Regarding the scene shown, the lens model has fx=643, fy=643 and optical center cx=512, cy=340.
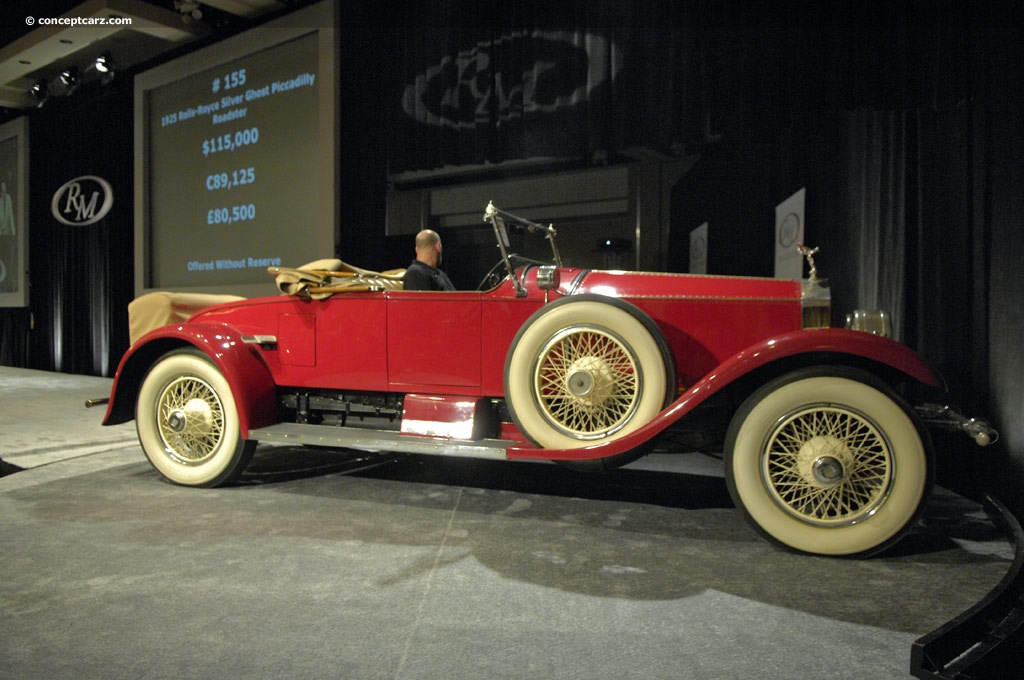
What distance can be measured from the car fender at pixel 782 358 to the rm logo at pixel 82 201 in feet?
30.2

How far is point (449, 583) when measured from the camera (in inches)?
71.8

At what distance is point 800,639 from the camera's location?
150cm

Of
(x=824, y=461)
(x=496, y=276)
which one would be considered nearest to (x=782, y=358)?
(x=824, y=461)

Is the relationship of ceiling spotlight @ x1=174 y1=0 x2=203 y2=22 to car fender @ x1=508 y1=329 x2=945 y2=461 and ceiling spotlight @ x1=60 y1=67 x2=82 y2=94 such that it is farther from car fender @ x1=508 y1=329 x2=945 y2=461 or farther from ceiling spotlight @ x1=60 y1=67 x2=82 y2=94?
car fender @ x1=508 y1=329 x2=945 y2=461

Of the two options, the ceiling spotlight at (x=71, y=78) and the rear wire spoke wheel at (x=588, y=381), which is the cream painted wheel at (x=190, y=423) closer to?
the rear wire spoke wheel at (x=588, y=381)

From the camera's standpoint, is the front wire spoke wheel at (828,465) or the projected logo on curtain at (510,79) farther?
the projected logo on curtain at (510,79)

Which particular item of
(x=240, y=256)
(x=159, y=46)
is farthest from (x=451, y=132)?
(x=159, y=46)

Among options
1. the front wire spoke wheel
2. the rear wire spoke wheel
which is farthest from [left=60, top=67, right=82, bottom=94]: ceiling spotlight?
the front wire spoke wheel

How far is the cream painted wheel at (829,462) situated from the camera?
1.96 meters

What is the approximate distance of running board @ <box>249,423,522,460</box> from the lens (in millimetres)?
2447

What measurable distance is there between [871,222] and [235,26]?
6.86m

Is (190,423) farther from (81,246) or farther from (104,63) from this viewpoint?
(81,246)

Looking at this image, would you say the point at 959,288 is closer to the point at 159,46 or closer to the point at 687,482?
the point at 687,482

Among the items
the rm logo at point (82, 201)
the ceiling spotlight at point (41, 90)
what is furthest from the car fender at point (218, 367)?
the ceiling spotlight at point (41, 90)
